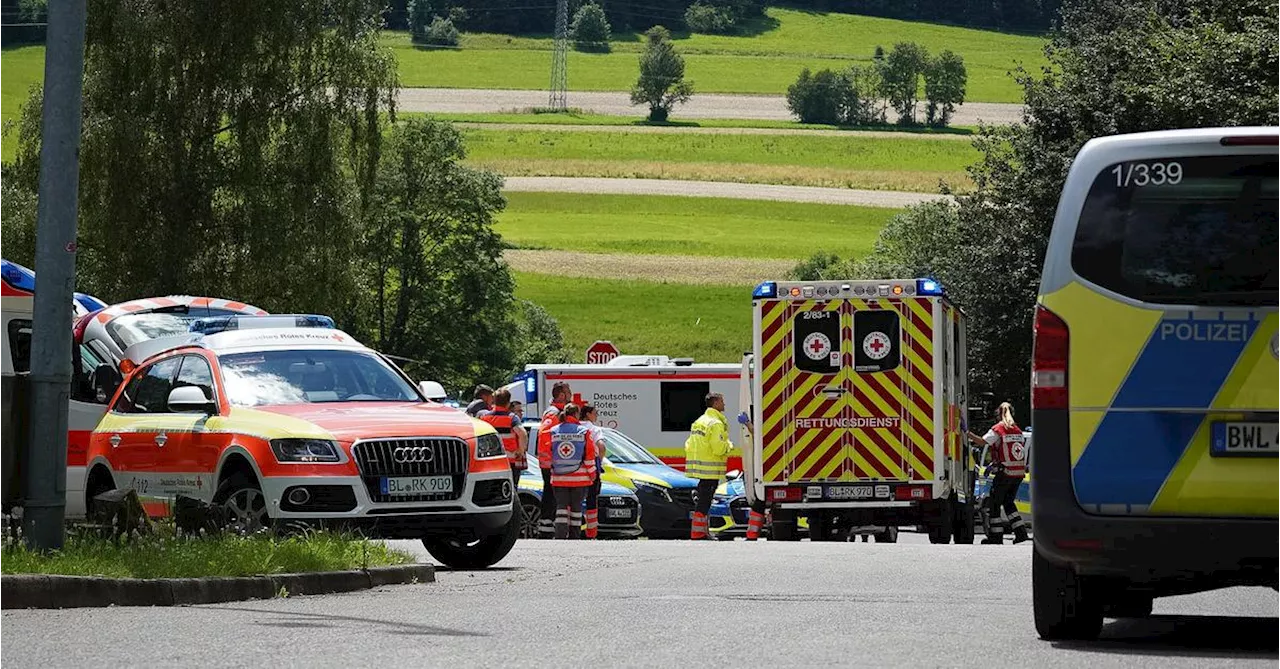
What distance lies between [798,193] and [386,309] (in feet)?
99.2

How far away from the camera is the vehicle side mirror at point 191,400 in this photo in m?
15.9

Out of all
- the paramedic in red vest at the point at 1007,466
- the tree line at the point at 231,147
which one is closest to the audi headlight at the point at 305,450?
the paramedic in red vest at the point at 1007,466

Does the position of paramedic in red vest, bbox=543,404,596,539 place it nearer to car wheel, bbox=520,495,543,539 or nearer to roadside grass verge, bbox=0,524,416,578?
car wheel, bbox=520,495,543,539

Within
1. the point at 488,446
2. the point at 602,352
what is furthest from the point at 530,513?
the point at 602,352

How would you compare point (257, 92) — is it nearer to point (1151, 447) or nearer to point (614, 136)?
point (1151, 447)

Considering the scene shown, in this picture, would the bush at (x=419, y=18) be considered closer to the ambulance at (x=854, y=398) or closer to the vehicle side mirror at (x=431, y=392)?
the ambulance at (x=854, y=398)

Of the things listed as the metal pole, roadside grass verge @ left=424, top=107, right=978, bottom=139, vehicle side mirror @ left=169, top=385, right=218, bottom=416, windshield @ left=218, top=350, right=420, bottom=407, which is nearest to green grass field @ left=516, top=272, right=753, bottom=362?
roadside grass verge @ left=424, top=107, right=978, bottom=139

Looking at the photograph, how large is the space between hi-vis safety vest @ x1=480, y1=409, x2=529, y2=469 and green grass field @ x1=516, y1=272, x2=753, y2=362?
49.6 m

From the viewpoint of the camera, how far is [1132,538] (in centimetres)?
924

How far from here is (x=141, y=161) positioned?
136 ft

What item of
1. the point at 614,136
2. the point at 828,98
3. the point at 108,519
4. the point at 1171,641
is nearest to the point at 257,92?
the point at 108,519

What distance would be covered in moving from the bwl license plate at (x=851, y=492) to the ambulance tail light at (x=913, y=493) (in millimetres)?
267

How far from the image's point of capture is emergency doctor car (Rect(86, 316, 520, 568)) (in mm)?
15156

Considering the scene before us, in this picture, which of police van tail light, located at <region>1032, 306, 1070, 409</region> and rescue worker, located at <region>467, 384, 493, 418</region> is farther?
rescue worker, located at <region>467, 384, 493, 418</region>
